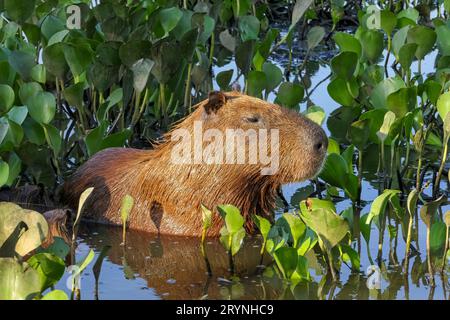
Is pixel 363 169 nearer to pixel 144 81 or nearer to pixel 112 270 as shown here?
pixel 144 81

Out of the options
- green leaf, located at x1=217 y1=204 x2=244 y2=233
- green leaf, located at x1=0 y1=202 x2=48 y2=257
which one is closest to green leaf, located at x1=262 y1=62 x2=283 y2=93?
green leaf, located at x1=217 y1=204 x2=244 y2=233

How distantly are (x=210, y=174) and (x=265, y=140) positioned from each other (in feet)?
1.57

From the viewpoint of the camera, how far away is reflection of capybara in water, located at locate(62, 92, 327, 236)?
8539mm

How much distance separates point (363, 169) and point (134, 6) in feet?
8.08

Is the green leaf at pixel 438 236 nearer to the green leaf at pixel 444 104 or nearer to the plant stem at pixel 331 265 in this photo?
the plant stem at pixel 331 265

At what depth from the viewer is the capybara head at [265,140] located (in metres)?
8.52

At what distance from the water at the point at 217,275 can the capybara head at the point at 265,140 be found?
58 centimetres

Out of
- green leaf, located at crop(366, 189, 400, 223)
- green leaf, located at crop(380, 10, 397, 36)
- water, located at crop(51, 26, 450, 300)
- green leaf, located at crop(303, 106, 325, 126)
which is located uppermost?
green leaf, located at crop(380, 10, 397, 36)

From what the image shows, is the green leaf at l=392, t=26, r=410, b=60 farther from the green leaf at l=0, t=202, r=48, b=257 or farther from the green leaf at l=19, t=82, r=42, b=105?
the green leaf at l=0, t=202, r=48, b=257

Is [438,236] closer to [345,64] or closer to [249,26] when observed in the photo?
[345,64]

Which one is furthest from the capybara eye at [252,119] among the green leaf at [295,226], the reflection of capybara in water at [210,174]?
the green leaf at [295,226]

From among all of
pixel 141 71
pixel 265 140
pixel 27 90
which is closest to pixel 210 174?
pixel 265 140

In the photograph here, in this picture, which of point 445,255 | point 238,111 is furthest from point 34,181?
point 445,255

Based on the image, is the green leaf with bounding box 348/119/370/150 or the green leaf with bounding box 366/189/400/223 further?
the green leaf with bounding box 348/119/370/150
